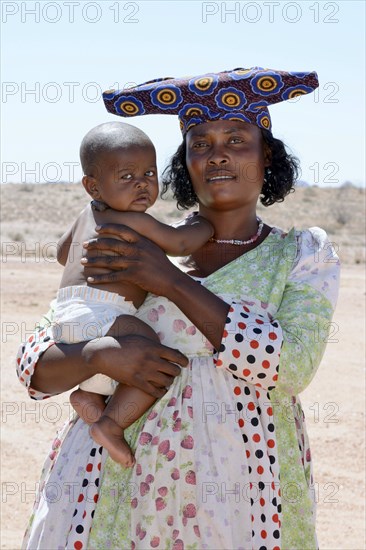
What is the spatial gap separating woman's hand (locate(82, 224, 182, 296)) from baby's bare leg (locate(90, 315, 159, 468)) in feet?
0.42

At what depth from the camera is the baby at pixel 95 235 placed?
2809mm

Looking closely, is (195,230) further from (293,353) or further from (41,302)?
(41,302)

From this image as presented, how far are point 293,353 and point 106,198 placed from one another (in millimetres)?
803

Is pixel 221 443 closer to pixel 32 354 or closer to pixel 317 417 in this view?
pixel 32 354

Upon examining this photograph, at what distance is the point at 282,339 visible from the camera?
265cm

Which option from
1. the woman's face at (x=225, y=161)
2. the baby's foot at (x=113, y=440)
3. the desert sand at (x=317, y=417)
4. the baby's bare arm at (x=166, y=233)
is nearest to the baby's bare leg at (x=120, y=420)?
the baby's foot at (x=113, y=440)

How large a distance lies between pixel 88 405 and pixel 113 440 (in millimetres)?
193

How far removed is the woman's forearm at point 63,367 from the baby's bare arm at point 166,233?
401 mm

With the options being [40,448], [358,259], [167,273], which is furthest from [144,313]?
[358,259]

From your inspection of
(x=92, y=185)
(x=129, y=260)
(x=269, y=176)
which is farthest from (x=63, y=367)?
(x=269, y=176)

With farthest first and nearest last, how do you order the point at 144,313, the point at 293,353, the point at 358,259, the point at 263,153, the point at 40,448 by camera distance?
the point at 358,259 → the point at 40,448 → the point at 263,153 → the point at 144,313 → the point at 293,353

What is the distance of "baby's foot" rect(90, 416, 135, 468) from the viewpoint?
8.83 ft

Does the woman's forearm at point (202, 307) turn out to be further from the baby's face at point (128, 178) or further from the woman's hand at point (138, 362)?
the baby's face at point (128, 178)

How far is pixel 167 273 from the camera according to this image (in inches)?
108
